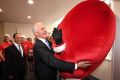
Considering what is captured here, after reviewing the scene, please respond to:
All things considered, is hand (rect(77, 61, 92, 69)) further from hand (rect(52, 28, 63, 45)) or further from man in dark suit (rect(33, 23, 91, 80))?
hand (rect(52, 28, 63, 45))

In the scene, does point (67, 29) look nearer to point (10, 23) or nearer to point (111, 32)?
point (111, 32)

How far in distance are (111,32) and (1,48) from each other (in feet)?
8.40

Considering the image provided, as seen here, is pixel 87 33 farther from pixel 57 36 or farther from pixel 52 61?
pixel 52 61

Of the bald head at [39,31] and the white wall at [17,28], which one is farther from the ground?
the white wall at [17,28]

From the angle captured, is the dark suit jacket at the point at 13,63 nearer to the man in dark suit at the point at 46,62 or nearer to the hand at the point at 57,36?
the man in dark suit at the point at 46,62

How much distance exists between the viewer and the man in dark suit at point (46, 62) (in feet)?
4.33

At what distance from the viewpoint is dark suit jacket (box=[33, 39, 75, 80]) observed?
4.50 feet

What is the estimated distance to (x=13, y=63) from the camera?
2.74m

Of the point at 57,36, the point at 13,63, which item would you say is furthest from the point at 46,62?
the point at 13,63

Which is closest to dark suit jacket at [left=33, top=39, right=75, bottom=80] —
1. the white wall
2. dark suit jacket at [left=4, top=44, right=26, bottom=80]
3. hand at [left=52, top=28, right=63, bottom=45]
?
hand at [left=52, top=28, right=63, bottom=45]

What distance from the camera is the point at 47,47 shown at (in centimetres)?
158

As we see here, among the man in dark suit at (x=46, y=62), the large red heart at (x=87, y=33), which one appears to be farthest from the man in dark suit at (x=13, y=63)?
the large red heart at (x=87, y=33)

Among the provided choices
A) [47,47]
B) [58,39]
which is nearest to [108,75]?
[47,47]

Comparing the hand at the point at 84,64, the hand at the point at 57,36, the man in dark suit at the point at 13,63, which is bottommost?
the man in dark suit at the point at 13,63
